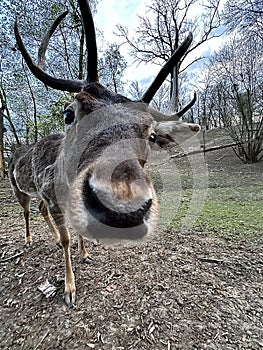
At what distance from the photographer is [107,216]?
4.19 ft

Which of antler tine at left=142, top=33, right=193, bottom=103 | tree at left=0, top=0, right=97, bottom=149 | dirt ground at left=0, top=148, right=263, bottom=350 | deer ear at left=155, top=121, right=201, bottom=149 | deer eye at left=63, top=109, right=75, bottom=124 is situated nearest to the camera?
dirt ground at left=0, top=148, right=263, bottom=350

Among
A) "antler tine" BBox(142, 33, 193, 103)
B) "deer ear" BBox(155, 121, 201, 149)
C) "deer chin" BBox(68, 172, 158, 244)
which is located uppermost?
"antler tine" BBox(142, 33, 193, 103)

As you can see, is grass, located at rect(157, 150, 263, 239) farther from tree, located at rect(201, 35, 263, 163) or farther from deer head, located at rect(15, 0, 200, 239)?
tree, located at rect(201, 35, 263, 163)

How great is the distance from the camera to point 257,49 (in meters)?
12.6

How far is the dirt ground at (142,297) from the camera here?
2031 millimetres

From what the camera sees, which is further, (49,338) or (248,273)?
(248,273)

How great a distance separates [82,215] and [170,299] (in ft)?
→ 5.31

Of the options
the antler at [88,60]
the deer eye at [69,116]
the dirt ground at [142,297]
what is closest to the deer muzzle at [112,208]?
the deer eye at [69,116]

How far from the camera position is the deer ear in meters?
3.15

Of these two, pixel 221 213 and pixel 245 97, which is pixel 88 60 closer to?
pixel 221 213

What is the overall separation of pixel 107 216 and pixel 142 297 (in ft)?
5.31

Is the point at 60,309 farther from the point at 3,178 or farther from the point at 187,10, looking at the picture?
the point at 187,10

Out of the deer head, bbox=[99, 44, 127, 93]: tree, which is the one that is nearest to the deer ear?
the deer head

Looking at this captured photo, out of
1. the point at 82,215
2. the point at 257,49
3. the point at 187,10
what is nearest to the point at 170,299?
the point at 82,215
